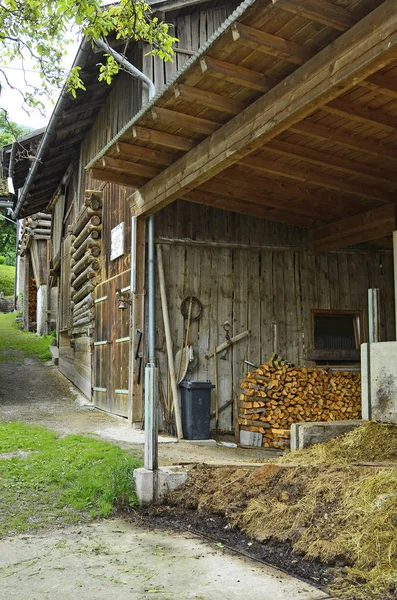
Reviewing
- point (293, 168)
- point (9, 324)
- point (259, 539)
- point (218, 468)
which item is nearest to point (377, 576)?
point (259, 539)

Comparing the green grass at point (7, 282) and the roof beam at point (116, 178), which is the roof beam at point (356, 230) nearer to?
the roof beam at point (116, 178)

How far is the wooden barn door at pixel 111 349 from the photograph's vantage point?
10.2 metres

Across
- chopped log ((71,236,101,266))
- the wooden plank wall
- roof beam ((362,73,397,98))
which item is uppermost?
roof beam ((362,73,397,98))

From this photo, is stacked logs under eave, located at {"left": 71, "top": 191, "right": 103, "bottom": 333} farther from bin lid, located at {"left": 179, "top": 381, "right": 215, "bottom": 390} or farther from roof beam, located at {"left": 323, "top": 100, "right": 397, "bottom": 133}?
roof beam, located at {"left": 323, "top": 100, "right": 397, "bottom": 133}

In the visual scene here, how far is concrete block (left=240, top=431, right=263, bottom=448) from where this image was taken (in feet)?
30.9

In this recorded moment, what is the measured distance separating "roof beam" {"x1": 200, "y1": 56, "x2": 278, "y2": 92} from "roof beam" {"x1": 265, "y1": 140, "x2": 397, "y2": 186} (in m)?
1.40

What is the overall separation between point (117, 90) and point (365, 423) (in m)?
7.87

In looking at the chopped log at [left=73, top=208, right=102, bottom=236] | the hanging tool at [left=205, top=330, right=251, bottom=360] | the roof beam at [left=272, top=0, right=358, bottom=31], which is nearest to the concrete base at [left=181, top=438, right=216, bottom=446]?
the hanging tool at [left=205, top=330, right=251, bottom=360]

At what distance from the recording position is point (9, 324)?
26.8m

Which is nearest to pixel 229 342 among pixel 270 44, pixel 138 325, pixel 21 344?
pixel 138 325

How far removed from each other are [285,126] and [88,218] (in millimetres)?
7196

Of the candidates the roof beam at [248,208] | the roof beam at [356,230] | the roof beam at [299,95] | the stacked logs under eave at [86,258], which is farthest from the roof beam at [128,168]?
the stacked logs under eave at [86,258]

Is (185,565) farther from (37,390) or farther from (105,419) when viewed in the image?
(37,390)

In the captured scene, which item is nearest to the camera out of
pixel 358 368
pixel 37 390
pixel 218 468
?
pixel 218 468
